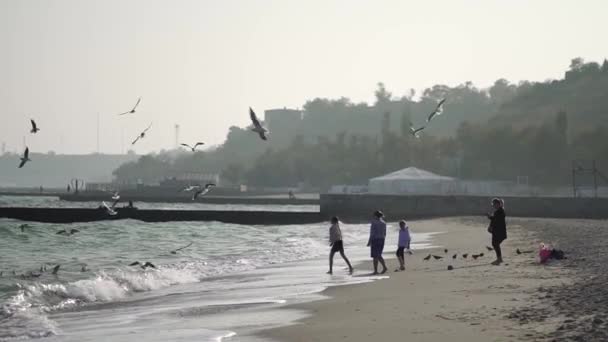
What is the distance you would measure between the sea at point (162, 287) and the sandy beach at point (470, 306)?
81 cm

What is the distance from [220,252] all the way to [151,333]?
737 inches

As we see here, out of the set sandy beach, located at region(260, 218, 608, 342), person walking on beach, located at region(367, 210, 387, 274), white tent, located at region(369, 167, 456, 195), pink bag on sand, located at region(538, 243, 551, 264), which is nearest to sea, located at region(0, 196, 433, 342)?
person walking on beach, located at region(367, 210, 387, 274)

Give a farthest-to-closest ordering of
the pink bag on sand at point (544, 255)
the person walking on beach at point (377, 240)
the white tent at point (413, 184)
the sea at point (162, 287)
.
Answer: the white tent at point (413, 184) < the person walking on beach at point (377, 240) < the pink bag on sand at point (544, 255) < the sea at point (162, 287)

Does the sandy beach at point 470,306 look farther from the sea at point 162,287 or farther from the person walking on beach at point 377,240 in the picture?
the sea at point 162,287

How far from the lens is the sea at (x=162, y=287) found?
13289 millimetres

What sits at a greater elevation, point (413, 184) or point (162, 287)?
point (413, 184)

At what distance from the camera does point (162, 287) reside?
2052 cm

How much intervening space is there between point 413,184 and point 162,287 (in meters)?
71.1

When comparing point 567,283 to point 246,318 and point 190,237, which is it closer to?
point 246,318

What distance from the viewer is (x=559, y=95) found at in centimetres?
19712

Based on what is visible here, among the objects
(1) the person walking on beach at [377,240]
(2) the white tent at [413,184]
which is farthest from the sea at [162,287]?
(2) the white tent at [413,184]

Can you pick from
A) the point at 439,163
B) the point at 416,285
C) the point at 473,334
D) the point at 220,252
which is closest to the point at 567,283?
the point at 416,285

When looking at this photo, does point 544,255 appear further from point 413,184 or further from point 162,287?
point 413,184

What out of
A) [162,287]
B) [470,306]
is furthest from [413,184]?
[470,306]
